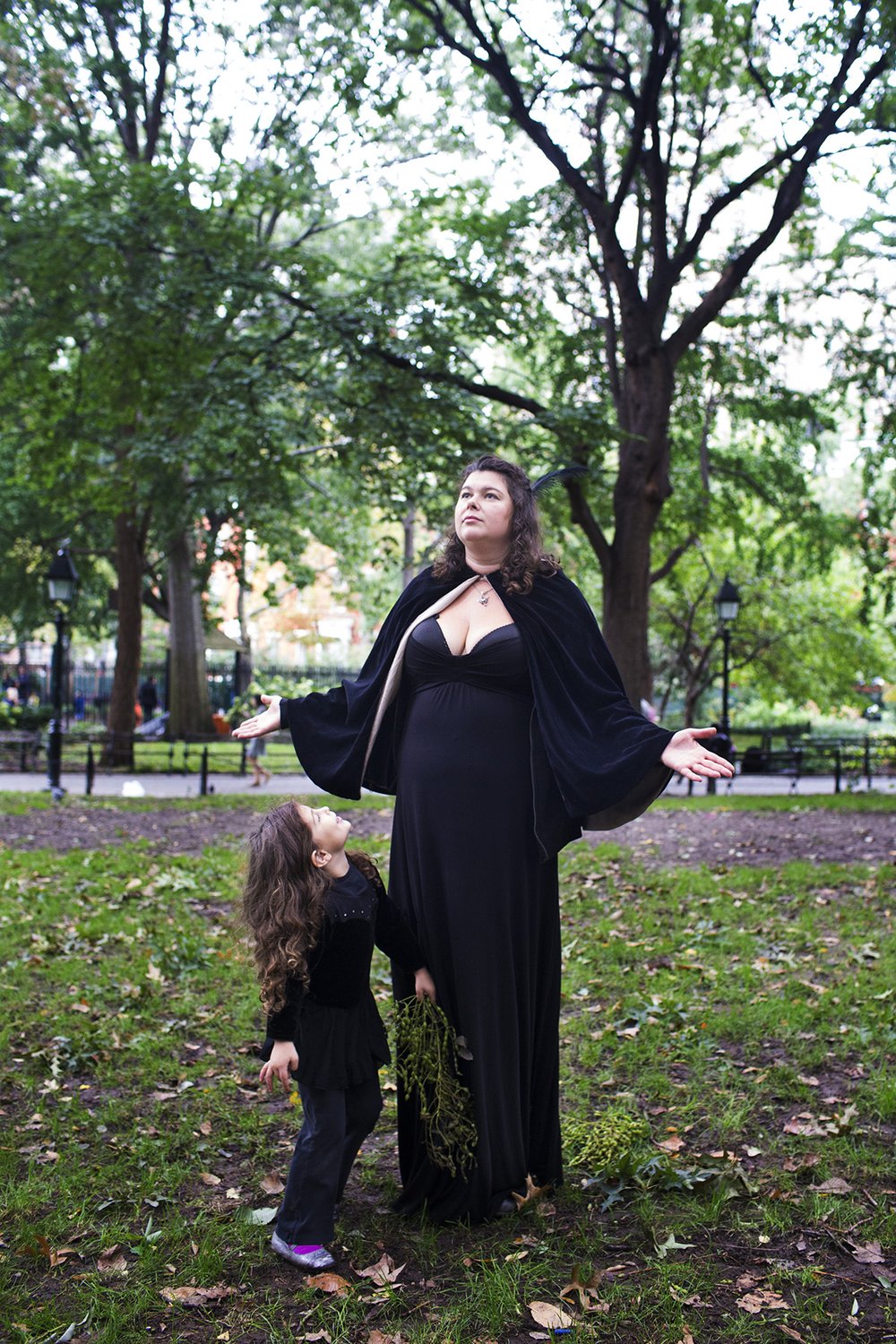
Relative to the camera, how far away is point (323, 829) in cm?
351

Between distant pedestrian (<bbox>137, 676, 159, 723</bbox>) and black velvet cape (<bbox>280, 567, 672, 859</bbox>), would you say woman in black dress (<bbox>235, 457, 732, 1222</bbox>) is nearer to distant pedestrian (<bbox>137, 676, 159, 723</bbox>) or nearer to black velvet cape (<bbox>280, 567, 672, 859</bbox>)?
black velvet cape (<bbox>280, 567, 672, 859</bbox>)

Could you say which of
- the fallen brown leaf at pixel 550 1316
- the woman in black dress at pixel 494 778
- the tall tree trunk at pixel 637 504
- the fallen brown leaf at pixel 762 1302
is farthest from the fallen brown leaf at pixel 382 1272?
the tall tree trunk at pixel 637 504

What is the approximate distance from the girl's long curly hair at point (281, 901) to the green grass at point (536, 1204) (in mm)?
394

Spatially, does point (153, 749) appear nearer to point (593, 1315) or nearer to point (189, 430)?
point (189, 430)

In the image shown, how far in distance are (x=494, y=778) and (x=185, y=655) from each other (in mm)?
20660

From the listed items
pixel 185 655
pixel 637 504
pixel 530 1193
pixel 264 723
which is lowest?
pixel 530 1193

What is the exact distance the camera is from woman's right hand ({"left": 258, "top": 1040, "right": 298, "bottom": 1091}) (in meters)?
3.41

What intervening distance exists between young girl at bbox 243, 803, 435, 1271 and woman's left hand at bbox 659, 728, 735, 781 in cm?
102

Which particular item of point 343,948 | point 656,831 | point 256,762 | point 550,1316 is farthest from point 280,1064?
point 256,762

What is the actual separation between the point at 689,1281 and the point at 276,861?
1.76 meters

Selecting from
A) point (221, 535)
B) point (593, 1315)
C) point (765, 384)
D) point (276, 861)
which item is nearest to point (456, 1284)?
point (593, 1315)

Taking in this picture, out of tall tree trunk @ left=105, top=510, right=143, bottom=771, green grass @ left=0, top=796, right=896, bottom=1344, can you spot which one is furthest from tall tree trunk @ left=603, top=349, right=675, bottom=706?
tall tree trunk @ left=105, top=510, right=143, bottom=771

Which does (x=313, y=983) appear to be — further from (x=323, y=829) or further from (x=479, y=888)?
(x=479, y=888)

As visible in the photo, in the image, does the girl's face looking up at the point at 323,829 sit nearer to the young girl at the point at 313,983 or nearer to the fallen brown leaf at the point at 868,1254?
the young girl at the point at 313,983
